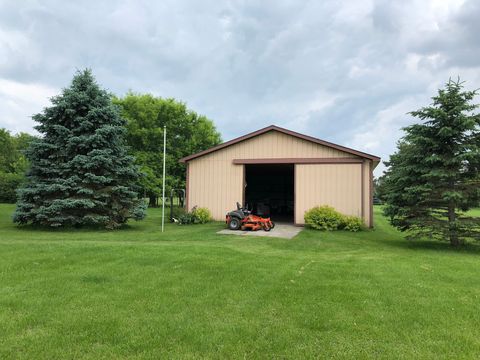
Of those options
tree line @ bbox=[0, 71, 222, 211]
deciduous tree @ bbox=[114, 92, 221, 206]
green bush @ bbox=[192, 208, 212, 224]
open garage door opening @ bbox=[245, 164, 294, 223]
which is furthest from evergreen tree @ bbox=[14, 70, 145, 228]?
deciduous tree @ bbox=[114, 92, 221, 206]

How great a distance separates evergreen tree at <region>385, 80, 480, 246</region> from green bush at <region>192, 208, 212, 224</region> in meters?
8.13

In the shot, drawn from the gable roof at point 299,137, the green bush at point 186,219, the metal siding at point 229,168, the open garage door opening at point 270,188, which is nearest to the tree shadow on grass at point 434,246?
the gable roof at point 299,137

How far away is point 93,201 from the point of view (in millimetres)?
13117

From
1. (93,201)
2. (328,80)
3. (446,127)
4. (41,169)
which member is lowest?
(93,201)

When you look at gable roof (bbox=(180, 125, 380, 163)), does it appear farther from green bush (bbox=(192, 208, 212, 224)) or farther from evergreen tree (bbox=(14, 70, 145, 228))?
evergreen tree (bbox=(14, 70, 145, 228))

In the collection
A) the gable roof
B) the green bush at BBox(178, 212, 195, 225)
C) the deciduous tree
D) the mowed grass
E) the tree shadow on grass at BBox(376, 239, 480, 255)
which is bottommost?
the tree shadow on grass at BBox(376, 239, 480, 255)

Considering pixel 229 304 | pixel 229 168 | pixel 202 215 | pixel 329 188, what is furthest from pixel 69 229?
pixel 229 304

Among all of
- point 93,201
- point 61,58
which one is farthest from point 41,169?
point 61,58

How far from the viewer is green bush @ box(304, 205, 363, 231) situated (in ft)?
45.1

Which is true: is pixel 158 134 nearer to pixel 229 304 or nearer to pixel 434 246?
pixel 434 246

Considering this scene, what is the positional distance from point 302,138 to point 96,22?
30.5ft

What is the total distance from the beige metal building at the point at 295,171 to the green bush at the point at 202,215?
1.57 ft

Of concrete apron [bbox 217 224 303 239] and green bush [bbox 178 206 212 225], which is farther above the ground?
green bush [bbox 178 206 212 225]

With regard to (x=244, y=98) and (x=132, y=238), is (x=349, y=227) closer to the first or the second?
(x=132, y=238)
